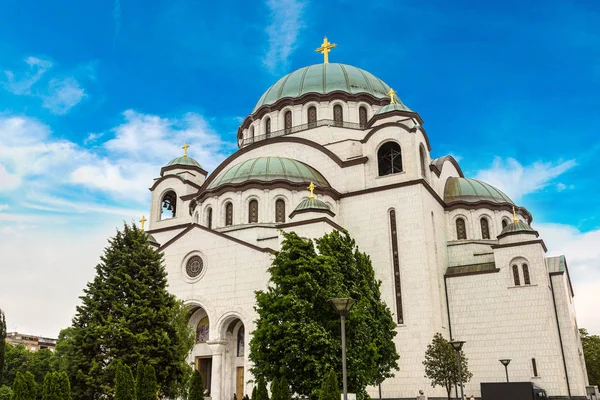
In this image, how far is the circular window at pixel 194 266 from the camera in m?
25.9

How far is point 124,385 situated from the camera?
14055 mm

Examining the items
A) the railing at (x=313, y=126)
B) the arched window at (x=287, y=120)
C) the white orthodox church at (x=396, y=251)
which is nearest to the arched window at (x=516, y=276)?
the white orthodox church at (x=396, y=251)

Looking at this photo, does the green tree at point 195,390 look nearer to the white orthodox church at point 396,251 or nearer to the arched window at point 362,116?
the white orthodox church at point 396,251

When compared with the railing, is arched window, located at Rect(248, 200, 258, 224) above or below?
below

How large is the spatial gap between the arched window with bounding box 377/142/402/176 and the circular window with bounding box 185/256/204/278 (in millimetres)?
10744

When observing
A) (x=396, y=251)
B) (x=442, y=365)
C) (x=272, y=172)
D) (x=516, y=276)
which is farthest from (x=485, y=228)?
(x=272, y=172)

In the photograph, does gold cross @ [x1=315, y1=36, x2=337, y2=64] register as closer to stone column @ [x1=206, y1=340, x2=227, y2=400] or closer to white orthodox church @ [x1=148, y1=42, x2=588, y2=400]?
white orthodox church @ [x1=148, y1=42, x2=588, y2=400]

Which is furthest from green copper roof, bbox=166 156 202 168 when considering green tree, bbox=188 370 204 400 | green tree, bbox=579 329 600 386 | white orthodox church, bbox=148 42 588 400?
green tree, bbox=579 329 600 386

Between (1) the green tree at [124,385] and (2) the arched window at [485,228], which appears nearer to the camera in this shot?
(1) the green tree at [124,385]

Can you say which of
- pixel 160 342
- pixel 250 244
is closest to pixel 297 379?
pixel 160 342

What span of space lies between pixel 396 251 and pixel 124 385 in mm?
15696

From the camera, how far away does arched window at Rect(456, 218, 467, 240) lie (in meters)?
31.1

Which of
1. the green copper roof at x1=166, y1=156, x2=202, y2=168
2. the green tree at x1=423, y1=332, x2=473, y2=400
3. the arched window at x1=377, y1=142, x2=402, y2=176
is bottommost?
the green tree at x1=423, y1=332, x2=473, y2=400

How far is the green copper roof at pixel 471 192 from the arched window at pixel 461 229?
3.96ft
